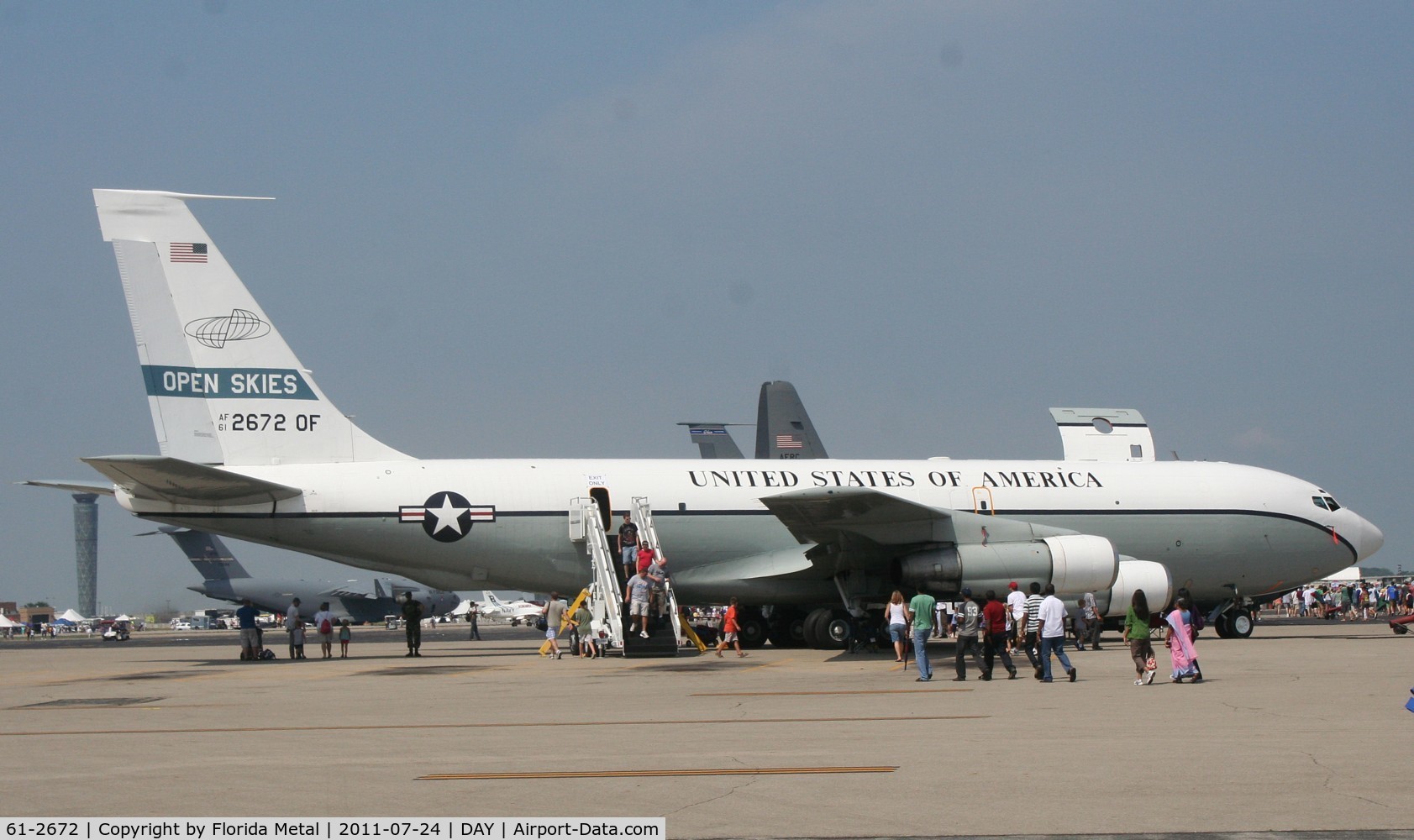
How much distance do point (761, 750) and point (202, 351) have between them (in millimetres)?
16256

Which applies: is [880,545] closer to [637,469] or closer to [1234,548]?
[637,469]

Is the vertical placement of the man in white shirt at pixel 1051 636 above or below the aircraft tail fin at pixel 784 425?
below

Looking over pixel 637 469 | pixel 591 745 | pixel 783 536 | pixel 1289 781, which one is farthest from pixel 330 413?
pixel 1289 781

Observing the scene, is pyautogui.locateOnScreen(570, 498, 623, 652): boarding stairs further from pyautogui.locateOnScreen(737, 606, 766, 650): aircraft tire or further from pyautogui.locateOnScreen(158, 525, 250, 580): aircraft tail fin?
pyautogui.locateOnScreen(158, 525, 250, 580): aircraft tail fin

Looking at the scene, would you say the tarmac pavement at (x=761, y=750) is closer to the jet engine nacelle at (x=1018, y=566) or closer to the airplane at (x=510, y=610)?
the jet engine nacelle at (x=1018, y=566)

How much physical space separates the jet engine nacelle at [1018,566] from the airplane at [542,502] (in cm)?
3

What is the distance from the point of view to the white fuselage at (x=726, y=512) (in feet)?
73.5

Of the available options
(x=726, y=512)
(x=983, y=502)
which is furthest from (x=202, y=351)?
Result: (x=983, y=502)

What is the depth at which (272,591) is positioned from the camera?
63344mm

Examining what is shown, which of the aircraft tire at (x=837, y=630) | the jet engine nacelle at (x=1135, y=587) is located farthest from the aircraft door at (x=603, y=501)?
the jet engine nacelle at (x=1135, y=587)

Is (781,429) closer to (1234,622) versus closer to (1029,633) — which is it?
(1234,622)

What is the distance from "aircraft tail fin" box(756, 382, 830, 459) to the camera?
43.1 metres

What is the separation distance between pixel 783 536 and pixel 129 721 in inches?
526

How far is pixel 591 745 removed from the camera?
1010 centimetres
